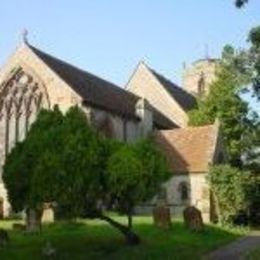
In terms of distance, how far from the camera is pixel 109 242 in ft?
104

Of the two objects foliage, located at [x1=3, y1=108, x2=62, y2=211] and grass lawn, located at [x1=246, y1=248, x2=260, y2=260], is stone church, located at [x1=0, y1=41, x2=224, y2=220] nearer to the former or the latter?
foliage, located at [x1=3, y1=108, x2=62, y2=211]

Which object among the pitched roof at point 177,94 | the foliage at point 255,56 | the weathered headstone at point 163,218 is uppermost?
the pitched roof at point 177,94

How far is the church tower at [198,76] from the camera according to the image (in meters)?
83.9

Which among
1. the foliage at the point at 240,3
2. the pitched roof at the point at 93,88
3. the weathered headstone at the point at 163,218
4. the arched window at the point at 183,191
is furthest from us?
the arched window at the point at 183,191

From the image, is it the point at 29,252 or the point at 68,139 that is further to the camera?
the point at 68,139

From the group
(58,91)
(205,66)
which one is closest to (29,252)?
(58,91)

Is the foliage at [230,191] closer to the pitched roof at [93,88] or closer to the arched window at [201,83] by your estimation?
the pitched roof at [93,88]

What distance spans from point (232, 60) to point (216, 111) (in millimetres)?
17132

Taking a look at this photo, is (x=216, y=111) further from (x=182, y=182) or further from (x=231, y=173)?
(x=231, y=173)

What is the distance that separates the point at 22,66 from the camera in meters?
51.6

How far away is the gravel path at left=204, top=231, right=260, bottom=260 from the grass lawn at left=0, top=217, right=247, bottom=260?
527 mm

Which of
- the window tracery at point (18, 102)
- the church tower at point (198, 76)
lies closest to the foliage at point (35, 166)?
the window tracery at point (18, 102)

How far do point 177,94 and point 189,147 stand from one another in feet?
59.1

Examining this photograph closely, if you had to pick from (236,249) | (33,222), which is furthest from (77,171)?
(236,249)
